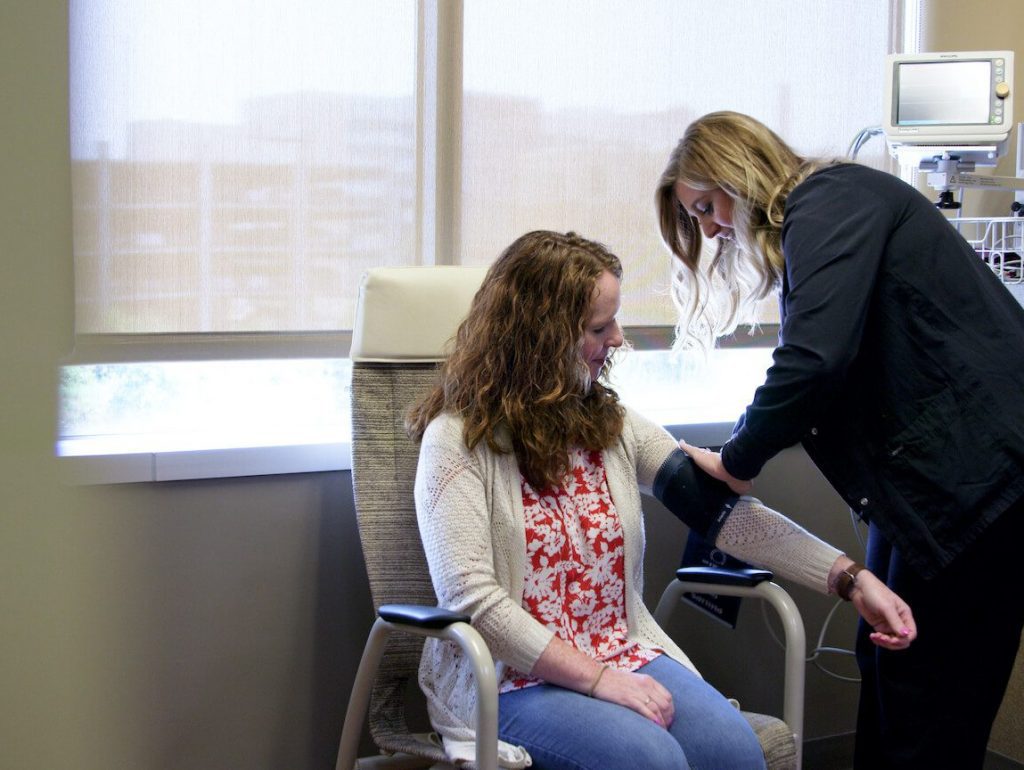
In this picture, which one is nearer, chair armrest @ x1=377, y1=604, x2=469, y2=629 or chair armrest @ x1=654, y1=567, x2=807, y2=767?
chair armrest @ x1=377, y1=604, x2=469, y2=629

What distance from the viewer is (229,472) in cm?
191

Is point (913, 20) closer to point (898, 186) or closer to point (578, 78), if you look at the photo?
point (578, 78)

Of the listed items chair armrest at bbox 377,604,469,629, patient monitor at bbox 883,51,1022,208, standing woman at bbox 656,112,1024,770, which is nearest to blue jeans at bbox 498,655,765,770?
chair armrest at bbox 377,604,469,629

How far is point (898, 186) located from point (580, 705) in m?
Answer: 0.85

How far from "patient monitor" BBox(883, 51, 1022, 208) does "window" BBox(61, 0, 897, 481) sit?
46 centimetres

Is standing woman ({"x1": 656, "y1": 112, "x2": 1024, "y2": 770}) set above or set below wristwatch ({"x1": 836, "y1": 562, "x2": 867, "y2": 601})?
above

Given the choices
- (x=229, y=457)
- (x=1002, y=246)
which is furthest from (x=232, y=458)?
(x=1002, y=246)

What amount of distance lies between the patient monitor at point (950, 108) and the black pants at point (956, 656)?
96 cm

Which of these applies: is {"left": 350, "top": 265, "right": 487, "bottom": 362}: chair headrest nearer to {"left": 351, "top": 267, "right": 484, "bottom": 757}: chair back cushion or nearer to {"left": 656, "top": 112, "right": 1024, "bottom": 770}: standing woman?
{"left": 351, "top": 267, "right": 484, "bottom": 757}: chair back cushion

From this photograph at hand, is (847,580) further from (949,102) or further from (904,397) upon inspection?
(949,102)

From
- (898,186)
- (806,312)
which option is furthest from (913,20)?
(806,312)

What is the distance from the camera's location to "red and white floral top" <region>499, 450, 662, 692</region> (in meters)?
1.62

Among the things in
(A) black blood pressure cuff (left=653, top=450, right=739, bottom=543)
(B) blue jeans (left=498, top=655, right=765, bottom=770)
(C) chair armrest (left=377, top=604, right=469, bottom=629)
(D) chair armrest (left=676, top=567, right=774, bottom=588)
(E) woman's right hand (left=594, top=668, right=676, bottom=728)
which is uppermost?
(A) black blood pressure cuff (left=653, top=450, right=739, bottom=543)

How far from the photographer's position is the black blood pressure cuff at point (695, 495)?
1.77 m
